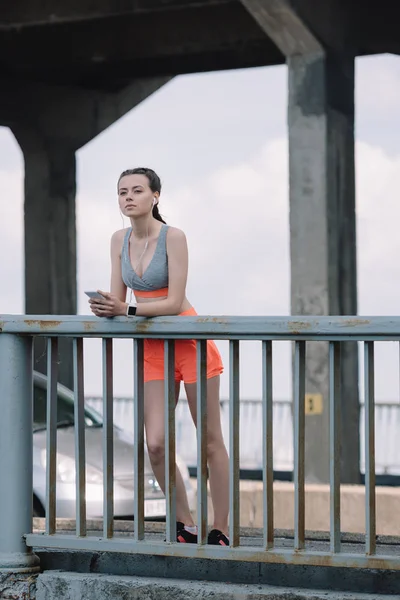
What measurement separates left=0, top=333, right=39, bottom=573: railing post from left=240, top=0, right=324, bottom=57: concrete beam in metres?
9.89

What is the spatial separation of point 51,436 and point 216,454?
2.28ft

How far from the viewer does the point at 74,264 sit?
23625 millimetres

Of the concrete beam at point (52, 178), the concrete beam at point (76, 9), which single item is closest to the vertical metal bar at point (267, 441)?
the concrete beam at point (76, 9)

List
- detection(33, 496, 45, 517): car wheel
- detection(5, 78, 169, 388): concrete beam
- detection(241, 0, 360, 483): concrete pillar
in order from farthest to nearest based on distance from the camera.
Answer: detection(5, 78, 169, 388): concrete beam
detection(241, 0, 360, 483): concrete pillar
detection(33, 496, 45, 517): car wheel

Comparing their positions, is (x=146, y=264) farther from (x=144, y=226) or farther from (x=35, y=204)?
(x=35, y=204)

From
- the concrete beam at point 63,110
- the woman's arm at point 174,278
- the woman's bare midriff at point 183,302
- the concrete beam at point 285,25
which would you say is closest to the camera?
the woman's arm at point 174,278

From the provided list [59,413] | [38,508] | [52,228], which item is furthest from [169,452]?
[52,228]

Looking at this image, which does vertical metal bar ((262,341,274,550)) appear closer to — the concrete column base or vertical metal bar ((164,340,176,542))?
vertical metal bar ((164,340,176,542))

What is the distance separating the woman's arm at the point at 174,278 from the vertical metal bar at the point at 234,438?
0.40m

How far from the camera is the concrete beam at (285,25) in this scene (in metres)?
15.1

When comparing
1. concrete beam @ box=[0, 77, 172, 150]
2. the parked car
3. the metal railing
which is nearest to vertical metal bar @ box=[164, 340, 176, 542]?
the metal railing

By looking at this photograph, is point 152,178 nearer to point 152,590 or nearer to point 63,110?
point 152,590

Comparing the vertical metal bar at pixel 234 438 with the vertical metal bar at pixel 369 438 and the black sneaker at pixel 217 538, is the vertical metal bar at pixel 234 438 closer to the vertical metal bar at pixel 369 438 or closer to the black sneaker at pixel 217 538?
the black sneaker at pixel 217 538

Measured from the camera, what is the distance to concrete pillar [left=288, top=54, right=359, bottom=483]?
15.7 meters
